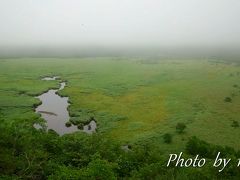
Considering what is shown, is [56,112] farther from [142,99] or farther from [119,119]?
[142,99]

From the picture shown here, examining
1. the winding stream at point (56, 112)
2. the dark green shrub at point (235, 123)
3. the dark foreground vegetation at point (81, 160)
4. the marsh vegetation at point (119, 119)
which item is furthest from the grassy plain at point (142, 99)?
the dark foreground vegetation at point (81, 160)

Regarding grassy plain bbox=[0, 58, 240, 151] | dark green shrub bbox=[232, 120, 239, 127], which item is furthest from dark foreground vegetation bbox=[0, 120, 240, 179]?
dark green shrub bbox=[232, 120, 239, 127]

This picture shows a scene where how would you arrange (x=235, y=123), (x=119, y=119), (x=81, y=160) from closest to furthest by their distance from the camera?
(x=81, y=160) → (x=235, y=123) → (x=119, y=119)

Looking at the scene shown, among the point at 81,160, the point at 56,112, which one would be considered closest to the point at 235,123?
the point at 81,160

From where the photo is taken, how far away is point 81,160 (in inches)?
974

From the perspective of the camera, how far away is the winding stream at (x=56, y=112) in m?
43.7

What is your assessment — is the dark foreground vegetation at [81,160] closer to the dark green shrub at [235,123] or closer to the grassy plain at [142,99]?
the grassy plain at [142,99]

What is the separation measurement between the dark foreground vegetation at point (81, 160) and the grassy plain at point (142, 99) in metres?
2.71

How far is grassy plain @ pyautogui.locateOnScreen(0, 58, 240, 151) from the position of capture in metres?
41.4

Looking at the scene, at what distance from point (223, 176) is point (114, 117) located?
26.8m

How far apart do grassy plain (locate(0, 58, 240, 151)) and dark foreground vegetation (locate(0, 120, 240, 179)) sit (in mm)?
2713

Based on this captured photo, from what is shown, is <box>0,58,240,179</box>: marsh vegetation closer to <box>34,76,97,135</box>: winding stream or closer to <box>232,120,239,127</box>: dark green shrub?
<box>232,120,239,127</box>: dark green shrub

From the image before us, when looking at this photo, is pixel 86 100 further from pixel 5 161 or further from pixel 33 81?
pixel 5 161

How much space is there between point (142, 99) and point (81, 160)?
34.0 m
